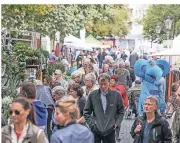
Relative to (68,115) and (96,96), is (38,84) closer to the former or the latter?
(96,96)

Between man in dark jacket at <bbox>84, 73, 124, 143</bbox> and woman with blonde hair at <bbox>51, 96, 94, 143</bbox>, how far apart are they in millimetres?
2759

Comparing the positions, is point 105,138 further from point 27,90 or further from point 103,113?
point 27,90

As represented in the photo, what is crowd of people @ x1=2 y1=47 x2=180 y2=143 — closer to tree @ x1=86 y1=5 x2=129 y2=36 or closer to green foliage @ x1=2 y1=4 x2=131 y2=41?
green foliage @ x1=2 y1=4 x2=131 y2=41

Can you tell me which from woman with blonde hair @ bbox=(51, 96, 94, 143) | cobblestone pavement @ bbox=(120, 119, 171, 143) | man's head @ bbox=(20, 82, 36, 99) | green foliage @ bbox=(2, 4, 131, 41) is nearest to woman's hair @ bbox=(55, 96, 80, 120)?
woman with blonde hair @ bbox=(51, 96, 94, 143)

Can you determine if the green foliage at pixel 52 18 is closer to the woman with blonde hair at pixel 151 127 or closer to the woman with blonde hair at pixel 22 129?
the woman with blonde hair at pixel 151 127

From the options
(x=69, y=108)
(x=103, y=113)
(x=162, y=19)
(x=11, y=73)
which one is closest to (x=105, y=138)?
(x=103, y=113)

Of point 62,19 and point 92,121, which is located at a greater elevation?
point 62,19

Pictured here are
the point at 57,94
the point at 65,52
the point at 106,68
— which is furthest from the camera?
the point at 65,52

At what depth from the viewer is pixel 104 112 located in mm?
8438

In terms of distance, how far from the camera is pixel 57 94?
901 cm

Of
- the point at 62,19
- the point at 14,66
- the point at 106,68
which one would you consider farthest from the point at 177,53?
the point at 62,19

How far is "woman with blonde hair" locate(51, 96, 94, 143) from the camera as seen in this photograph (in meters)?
5.41

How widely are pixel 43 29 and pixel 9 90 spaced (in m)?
12.2

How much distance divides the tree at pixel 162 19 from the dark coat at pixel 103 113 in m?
29.7
